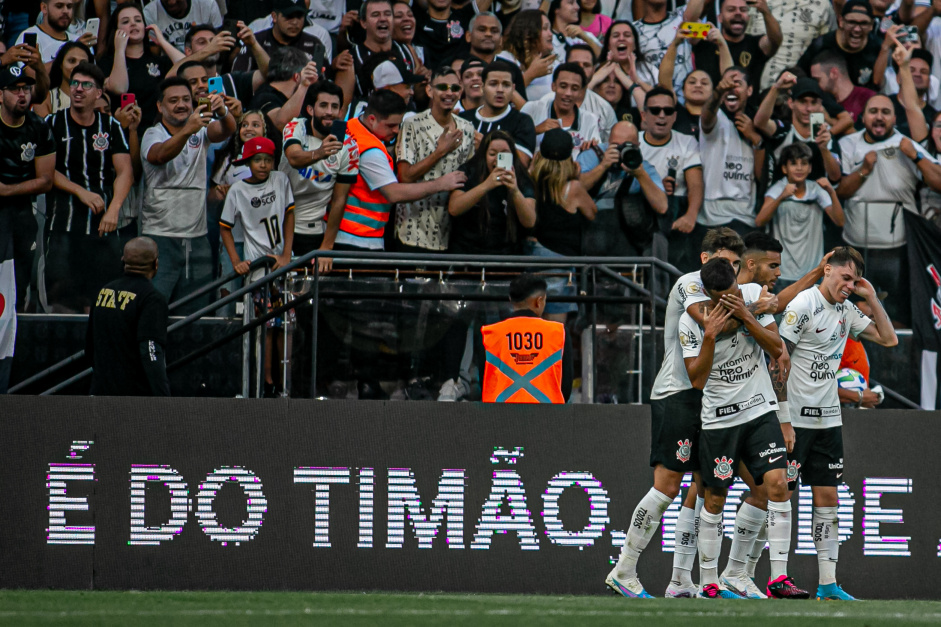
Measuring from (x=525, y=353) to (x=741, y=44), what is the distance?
578cm

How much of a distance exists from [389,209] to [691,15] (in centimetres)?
419

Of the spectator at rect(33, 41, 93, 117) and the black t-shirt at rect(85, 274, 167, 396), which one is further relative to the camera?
the spectator at rect(33, 41, 93, 117)

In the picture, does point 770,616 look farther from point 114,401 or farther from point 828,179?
point 828,179

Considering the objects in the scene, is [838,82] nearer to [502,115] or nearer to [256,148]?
[502,115]

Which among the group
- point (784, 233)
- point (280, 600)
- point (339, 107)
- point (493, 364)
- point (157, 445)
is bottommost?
point (280, 600)

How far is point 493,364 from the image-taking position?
26.2 feet

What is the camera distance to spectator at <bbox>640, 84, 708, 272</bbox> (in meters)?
11.0

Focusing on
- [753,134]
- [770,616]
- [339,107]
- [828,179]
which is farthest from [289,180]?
[770,616]

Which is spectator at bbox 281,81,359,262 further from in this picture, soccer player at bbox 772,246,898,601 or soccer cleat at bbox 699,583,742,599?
soccer cleat at bbox 699,583,742,599

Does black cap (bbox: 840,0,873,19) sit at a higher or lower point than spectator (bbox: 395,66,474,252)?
higher

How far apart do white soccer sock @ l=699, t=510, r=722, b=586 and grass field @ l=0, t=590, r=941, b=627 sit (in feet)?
1.87

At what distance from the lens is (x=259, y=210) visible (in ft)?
33.2

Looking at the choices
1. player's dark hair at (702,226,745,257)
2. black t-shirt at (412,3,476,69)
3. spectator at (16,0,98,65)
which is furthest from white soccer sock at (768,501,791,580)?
spectator at (16,0,98,65)

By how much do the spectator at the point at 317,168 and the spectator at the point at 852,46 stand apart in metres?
5.24
